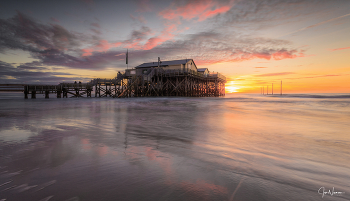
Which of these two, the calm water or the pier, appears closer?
the calm water

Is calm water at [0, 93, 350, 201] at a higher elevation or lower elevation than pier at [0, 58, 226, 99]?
lower

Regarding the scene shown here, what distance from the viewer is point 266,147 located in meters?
4.59

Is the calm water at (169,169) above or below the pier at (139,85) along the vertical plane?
below

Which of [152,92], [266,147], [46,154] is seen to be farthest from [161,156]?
[152,92]

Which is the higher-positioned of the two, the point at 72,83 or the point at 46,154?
the point at 72,83

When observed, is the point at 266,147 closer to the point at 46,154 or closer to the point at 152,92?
the point at 46,154

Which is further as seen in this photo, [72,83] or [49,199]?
[72,83]

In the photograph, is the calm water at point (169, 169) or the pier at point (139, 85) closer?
the calm water at point (169, 169)

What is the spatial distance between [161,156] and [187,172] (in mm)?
950

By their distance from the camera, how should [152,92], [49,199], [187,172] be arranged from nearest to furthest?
[49,199], [187,172], [152,92]

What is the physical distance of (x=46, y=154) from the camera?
3.82 metres

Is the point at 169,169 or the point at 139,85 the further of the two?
the point at 139,85

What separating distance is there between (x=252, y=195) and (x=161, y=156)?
6.75ft

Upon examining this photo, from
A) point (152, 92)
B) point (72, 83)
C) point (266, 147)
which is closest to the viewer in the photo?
point (266, 147)
